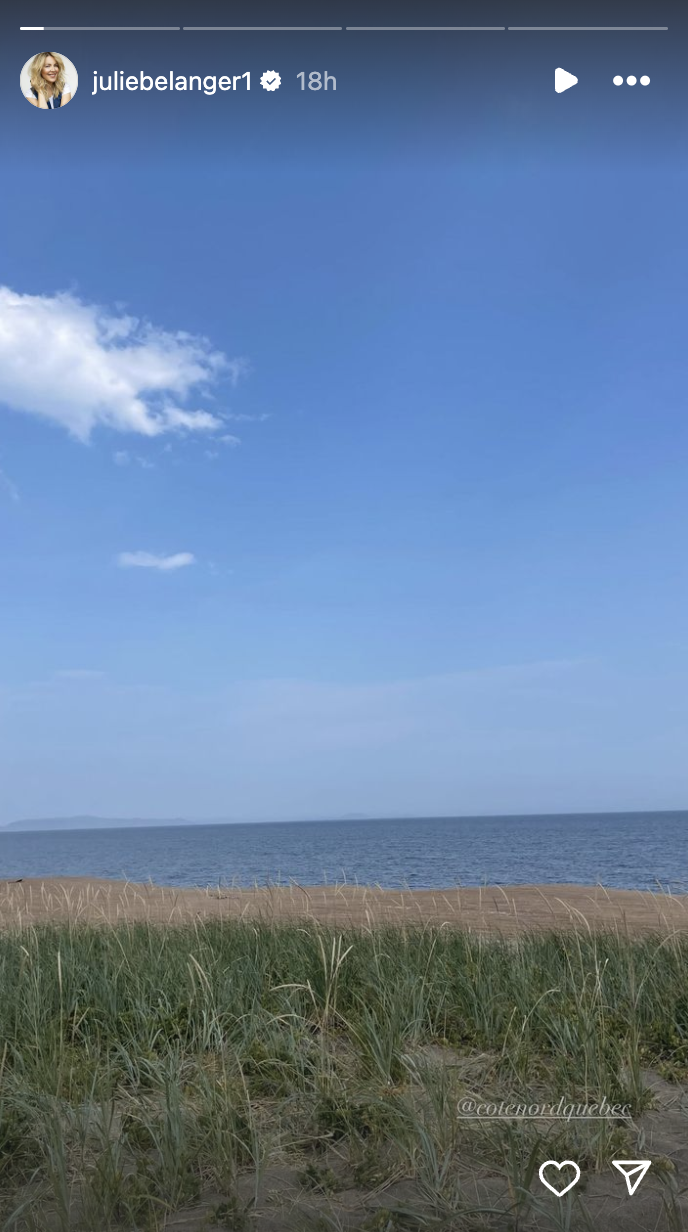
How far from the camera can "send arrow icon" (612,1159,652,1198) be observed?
10.6 ft

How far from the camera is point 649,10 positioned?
3.60 m

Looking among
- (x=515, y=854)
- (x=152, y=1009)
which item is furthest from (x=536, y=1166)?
(x=515, y=854)

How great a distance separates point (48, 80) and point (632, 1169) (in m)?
5.65

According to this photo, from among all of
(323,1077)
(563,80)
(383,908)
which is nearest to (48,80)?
(563,80)

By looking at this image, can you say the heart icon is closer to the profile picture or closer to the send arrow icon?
the send arrow icon

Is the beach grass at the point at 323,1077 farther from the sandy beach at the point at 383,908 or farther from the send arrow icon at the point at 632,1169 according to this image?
the sandy beach at the point at 383,908

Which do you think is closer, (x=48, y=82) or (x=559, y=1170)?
(x=559, y=1170)

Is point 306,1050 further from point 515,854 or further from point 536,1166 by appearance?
point 515,854

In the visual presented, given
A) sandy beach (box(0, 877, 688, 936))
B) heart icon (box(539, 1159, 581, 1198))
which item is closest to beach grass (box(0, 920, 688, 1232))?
heart icon (box(539, 1159, 581, 1198))

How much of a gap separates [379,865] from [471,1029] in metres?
41.3

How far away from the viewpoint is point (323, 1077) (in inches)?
165

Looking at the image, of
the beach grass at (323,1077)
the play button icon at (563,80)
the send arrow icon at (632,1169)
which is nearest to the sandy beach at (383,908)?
the beach grass at (323,1077)

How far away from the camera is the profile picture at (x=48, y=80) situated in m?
3.95

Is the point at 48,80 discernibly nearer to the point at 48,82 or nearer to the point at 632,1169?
the point at 48,82
